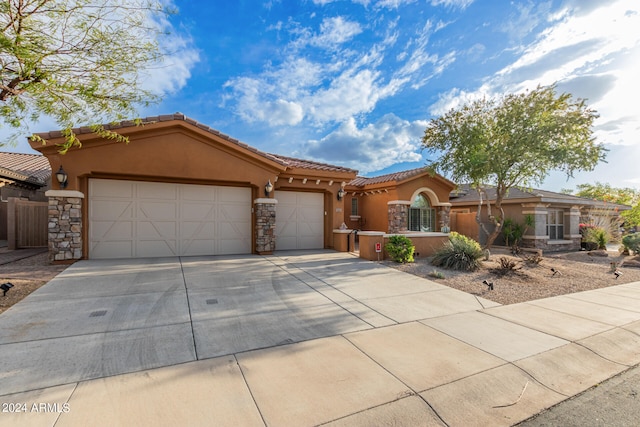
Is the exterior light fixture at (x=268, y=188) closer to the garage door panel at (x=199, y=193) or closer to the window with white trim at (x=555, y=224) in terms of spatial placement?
the garage door panel at (x=199, y=193)

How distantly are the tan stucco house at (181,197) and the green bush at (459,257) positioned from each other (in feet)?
13.0

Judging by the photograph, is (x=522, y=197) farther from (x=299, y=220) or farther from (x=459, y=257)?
(x=299, y=220)

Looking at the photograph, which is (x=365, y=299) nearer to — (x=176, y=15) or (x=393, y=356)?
(x=393, y=356)

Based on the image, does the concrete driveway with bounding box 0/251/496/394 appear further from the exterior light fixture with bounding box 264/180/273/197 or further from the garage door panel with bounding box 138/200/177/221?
the exterior light fixture with bounding box 264/180/273/197

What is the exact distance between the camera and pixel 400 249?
988cm

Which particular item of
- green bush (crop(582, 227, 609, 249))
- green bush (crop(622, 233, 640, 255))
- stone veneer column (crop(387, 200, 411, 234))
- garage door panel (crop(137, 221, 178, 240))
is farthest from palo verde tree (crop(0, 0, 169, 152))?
green bush (crop(582, 227, 609, 249))

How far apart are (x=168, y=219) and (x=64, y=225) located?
278 cm

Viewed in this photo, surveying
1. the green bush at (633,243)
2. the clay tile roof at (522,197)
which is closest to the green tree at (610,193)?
the clay tile roof at (522,197)

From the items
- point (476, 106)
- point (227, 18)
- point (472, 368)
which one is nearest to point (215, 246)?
→ point (227, 18)

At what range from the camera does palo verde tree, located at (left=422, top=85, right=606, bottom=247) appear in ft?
35.3

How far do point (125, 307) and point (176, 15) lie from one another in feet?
18.5

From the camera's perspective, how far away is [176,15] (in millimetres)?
5543

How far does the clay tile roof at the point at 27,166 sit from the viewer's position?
1370cm

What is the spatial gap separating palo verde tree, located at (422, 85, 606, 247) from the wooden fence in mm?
17457
